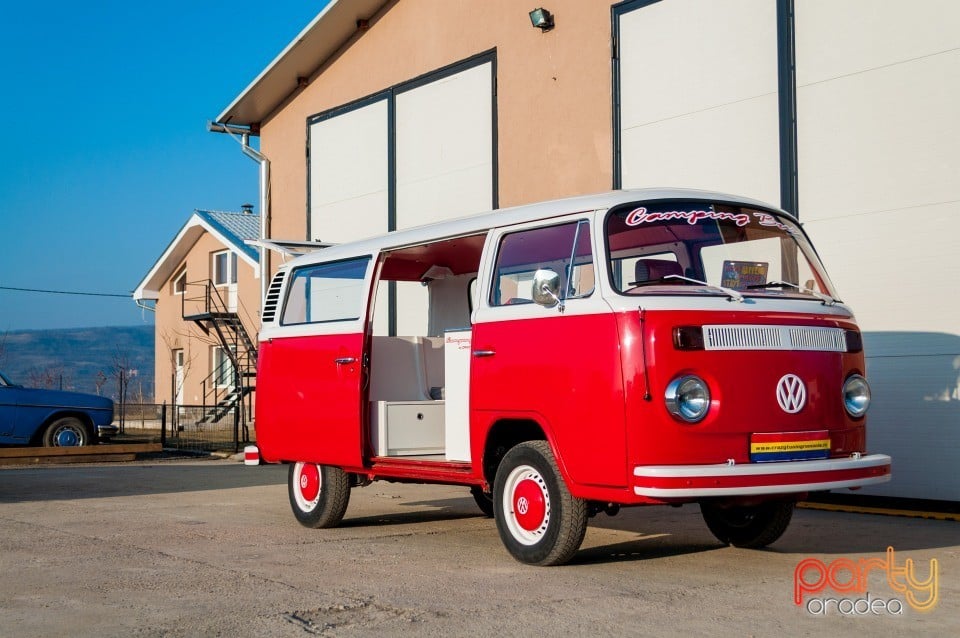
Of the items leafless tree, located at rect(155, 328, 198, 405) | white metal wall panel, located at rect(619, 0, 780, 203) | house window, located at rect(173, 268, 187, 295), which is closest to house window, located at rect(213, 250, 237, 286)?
leafless tree, located at rect(155, 328, 198, 405)

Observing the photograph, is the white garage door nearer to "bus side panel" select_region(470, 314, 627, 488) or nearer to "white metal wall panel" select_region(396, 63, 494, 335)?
"white metal wall panel" select_region(396, 63, 494, 335)

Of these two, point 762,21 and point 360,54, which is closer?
point 762,21

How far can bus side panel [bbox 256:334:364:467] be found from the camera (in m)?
9.50

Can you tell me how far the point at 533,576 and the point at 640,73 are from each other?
894cm

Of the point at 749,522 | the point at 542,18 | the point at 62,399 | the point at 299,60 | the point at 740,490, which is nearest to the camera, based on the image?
the point at 740,490

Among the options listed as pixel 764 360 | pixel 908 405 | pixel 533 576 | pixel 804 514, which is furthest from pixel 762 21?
pixel 533 576

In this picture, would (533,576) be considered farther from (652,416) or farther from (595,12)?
(595,12)

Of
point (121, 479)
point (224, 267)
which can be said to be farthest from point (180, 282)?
point (121, 479)

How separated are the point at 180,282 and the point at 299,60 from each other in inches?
880

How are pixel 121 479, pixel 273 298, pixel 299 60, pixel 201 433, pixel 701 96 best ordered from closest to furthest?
pixel 273 298, pixel 701 96, pixel 121 479, pixel 299 60, pixel 201 433

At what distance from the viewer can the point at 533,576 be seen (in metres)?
7.35

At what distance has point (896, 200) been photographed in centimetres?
1177

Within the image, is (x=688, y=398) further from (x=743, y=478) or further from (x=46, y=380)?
(x=46, y=380)

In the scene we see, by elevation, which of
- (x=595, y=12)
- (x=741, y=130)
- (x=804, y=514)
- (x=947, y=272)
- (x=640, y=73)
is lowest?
(x=804, y=514)
